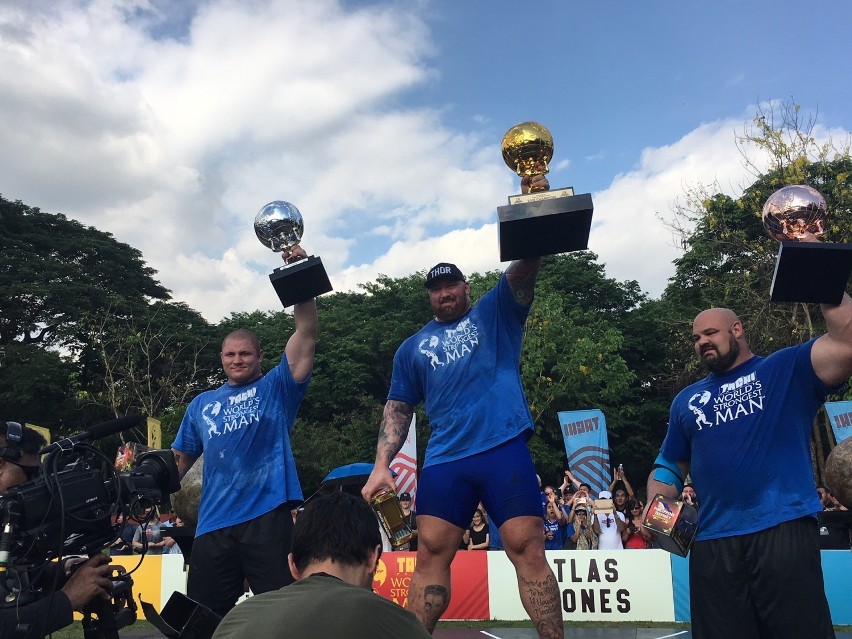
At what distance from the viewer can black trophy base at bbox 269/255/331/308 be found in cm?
427

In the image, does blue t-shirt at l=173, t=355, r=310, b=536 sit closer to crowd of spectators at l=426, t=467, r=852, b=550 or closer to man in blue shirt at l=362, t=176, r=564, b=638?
man in blue shirt at l=362, t=176, r=564, b=638

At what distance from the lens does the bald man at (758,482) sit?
3.37 meters

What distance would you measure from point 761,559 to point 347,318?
3771cm

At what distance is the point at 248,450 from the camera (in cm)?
465

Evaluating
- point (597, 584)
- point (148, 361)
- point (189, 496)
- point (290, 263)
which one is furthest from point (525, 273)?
point (148, 361)

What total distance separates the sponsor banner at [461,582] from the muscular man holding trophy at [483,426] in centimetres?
610

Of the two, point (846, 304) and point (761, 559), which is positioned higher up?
point (846, 304)

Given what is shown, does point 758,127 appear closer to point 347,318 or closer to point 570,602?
point 570,602

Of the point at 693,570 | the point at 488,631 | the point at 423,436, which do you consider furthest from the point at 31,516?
the point at 423,436

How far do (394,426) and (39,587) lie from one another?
2096mm

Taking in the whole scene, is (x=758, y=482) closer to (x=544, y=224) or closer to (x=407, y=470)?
(x=544, y=224)

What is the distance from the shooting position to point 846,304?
328 cm

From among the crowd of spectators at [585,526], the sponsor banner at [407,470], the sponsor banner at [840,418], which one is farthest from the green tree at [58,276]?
the sponsor banner at [840,418]

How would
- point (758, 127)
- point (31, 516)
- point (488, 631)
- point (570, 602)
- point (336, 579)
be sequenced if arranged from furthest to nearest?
1. point (758, 127)
2. point (570, 602)
3. point (488, 631)
4. point (31, 516)
5. point (336, 579)
